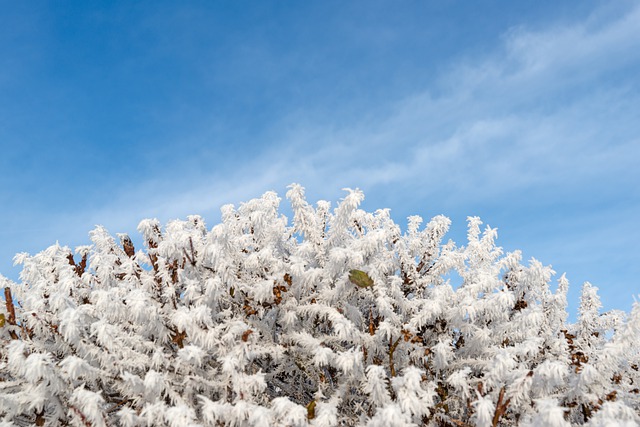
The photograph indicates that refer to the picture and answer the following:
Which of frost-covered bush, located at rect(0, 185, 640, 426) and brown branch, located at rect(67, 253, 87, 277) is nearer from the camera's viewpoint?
frost-covered bush, located at rect(0, 185, 640, 426)

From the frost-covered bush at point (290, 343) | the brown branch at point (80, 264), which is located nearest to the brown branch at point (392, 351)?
the frost-covered bush at point (290, 343)

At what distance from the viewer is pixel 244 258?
7668mm

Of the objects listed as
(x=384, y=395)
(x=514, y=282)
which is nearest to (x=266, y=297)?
(x=384, y=395)

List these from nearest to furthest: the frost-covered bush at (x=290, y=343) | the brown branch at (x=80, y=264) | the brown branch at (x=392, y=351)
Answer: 1. the frost-covered bush at (x=290, y=343)
2. the brown branch at (x=392, y=351)
3. the brown branch at (x=80, y=264)

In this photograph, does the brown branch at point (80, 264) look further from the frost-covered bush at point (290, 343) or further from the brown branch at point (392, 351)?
the brown branch at point (392, 351)

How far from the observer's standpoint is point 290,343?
6906mm

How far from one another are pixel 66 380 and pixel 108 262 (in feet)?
7.74

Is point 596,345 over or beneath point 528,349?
over

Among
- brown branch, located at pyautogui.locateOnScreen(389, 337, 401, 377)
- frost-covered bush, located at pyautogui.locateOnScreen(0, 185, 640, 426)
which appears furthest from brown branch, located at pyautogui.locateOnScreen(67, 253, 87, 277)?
brown branch, located at pyautogui.locateOnScreen(389, 337, 401, 377)

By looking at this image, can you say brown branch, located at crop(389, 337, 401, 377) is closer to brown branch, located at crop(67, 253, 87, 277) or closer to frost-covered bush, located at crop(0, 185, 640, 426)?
frost-covered bush, located at crop(0, 185, 640, 426)

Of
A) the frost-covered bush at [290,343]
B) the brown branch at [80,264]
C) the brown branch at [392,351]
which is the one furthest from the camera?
the brown branch at [80,264]

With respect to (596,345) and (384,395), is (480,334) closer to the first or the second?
(384,395)

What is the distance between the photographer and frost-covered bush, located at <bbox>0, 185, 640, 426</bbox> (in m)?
5.41

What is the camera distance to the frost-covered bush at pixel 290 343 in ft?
17.8
